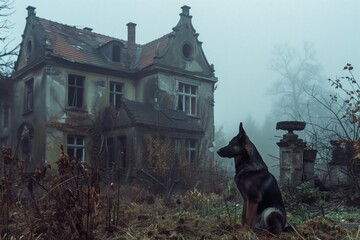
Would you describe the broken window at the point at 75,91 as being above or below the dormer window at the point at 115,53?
below

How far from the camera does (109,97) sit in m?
24.8

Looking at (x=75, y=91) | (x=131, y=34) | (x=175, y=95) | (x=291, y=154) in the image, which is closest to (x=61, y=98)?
(x=75, y=91)

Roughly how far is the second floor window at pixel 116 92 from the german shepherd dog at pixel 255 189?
20396 millimetres

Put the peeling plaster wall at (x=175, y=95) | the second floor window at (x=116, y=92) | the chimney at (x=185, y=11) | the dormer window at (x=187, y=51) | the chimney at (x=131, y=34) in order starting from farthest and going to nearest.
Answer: the chimney at (x=131, y=34), the chimney at (x=185, y=11), the dormer window at (x=187, y=51), the second floor window at (x=116, y=92), the peeling plaster wall at (x=175, y=95)

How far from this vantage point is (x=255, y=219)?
16.1ft

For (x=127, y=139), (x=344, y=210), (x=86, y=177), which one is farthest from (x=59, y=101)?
(x=86, y=177)

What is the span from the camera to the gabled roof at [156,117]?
845 inches

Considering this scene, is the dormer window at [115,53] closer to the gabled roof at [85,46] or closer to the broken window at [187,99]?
the gabled roof at [85,46]

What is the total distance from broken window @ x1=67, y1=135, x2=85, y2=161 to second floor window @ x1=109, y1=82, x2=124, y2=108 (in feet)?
9.89

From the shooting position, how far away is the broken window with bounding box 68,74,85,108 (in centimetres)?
2355

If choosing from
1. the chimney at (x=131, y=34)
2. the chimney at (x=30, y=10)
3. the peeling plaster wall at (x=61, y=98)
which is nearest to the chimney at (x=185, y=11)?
the chimney at (x=131, y=34)

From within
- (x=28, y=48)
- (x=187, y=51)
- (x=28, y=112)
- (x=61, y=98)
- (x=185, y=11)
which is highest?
(x=185, y=11)

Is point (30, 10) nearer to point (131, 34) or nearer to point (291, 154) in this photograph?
point (131, 34)

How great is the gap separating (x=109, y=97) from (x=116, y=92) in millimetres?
656
